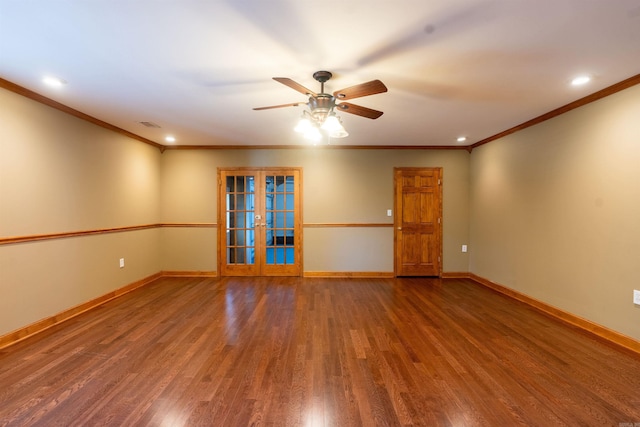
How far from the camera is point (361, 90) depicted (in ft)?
7.27

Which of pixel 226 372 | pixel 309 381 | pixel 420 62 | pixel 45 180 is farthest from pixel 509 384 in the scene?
pixel 45 180

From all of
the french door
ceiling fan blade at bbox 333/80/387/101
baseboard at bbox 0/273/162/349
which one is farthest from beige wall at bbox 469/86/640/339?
baseboard at bbox 0/273/162/349

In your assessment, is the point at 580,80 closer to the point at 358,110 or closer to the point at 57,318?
the point at 358,110

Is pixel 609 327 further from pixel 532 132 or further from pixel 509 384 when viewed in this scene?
pixel 532 132

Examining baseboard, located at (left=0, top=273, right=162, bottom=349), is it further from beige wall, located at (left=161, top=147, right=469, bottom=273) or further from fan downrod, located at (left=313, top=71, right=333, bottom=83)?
fan downrod, located at (left=313, top=71, right=333, bottom=83)

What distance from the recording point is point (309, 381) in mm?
2168

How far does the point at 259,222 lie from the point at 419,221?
9.69 ft

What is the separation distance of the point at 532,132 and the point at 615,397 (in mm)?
3088

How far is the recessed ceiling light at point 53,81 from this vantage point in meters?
2.60

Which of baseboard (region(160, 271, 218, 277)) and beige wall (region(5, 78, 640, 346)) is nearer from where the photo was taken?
beige wall (region(5, 78, 640, 346))

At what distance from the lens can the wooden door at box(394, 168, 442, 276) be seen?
5.43 m

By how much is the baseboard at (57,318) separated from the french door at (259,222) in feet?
5.22

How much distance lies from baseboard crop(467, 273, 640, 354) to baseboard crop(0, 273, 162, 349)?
5603 millimetres

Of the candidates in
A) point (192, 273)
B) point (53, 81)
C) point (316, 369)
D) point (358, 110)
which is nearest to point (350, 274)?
point (192, 273)
